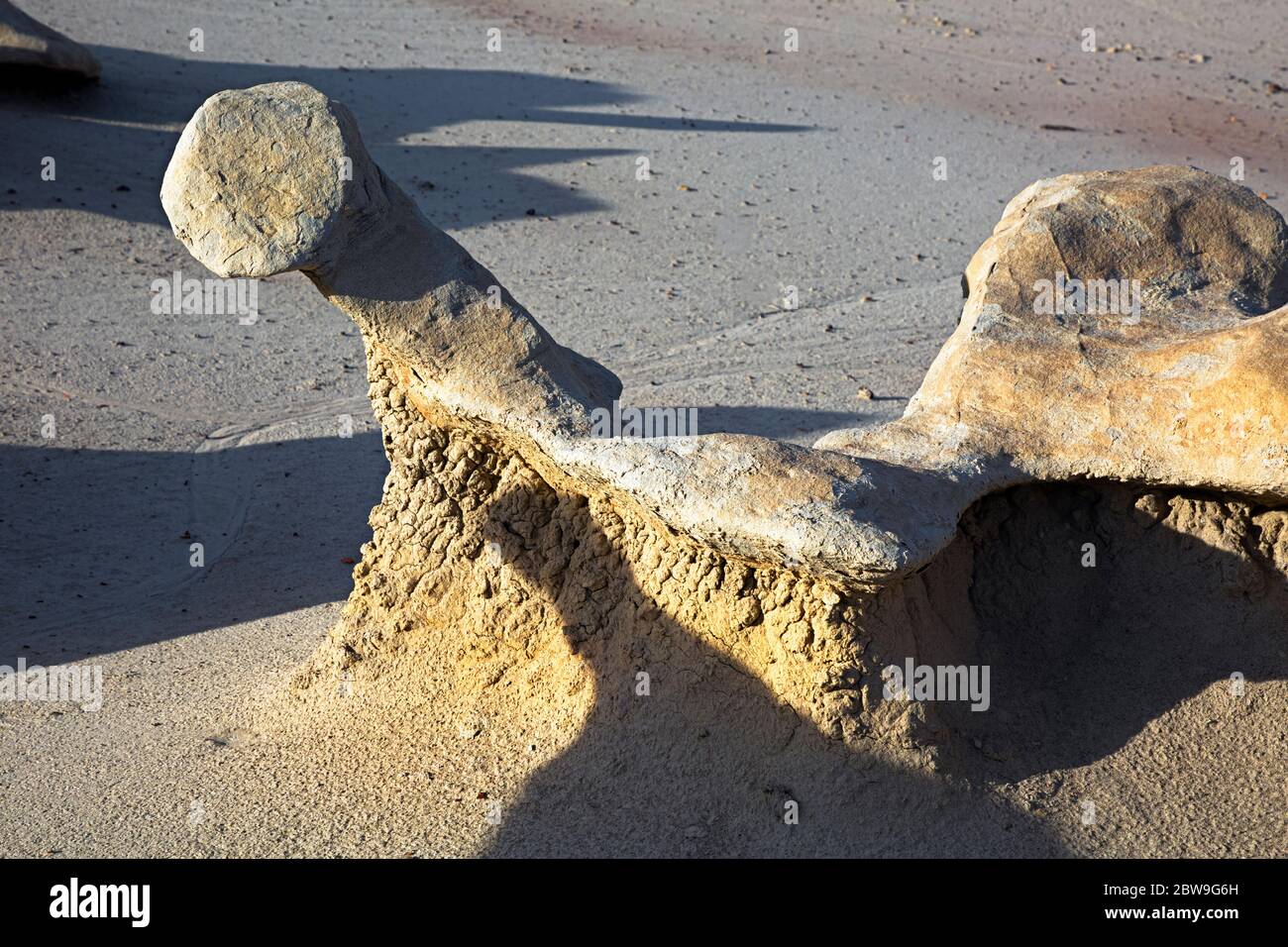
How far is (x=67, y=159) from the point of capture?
9.54 metres

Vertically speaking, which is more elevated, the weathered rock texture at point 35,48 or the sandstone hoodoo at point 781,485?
the weathered rock texture at point 35,48

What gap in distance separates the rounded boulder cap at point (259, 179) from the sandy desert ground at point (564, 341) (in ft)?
4.55

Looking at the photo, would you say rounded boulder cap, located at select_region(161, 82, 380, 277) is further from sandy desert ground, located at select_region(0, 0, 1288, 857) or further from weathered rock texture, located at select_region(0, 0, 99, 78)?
weathered rock texture, located at select_region(0, 0, 99, 78)

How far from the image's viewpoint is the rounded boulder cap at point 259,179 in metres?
3.41

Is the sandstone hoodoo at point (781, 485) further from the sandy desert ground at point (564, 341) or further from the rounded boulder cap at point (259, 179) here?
the sandy desert ground at point (564, 341)

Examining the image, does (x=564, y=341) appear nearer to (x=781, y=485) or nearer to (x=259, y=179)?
(x=259, y=179)

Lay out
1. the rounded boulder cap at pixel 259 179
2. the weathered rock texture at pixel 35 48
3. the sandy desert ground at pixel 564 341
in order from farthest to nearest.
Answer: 1. the weathered rock texture at pixel 35 48
2. the sandy desert ground at pixel 564 341
3. the rounded boulder cap at pixel 259 179

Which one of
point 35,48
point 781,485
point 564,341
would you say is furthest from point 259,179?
point 35,48

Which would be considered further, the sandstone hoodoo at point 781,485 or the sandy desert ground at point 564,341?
the sandy desert ground at point 564,341

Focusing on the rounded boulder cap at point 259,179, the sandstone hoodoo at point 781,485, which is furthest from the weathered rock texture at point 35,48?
the rounded boulder cap at point 259,179

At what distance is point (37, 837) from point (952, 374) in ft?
9.17

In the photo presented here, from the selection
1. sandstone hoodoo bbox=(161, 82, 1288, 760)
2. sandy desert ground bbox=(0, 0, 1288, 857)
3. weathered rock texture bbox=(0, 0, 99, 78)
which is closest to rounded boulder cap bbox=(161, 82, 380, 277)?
sandstone hoodoo bbox=(161, 82, 1288, 760)

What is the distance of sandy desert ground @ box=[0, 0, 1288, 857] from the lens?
3705 mm
